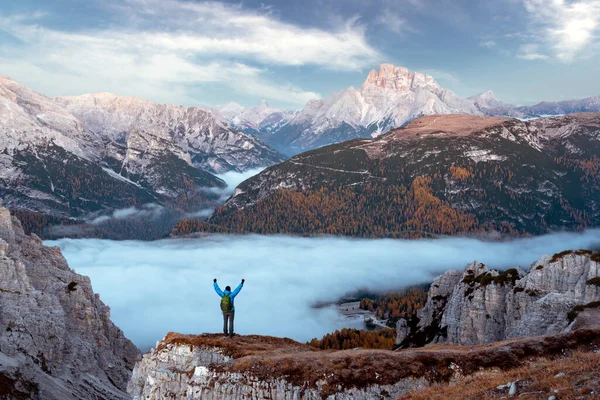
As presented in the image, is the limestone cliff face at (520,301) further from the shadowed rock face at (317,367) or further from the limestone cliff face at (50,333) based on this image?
the limestone cliff face at (50,333)

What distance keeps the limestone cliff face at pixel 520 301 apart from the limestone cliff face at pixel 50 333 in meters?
106

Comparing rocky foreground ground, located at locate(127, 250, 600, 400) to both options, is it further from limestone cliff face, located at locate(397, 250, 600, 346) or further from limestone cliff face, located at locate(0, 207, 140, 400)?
limestone cliff face, located at locate(0, 207, 140, 400)

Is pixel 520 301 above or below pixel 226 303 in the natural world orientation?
below

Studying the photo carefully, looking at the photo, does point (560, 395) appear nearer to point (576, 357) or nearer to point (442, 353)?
point (576, 357)

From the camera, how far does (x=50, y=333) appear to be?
144 meters

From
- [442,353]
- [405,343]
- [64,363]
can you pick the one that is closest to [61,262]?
[64,363]

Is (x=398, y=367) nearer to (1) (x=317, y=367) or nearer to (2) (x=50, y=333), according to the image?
(1) (x=317, y=367)

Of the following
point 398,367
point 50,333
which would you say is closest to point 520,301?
point 398,367

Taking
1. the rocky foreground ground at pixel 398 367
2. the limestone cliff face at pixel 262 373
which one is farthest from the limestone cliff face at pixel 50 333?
the rocky foreground ground at pixel 398 367

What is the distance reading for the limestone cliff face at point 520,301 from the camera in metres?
82.8

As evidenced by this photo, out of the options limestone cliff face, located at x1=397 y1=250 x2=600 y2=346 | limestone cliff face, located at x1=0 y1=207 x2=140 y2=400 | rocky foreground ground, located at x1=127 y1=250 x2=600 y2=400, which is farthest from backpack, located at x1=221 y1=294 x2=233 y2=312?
limestone cliff face, located at x1=0 y1=207 x2=140 y2=400

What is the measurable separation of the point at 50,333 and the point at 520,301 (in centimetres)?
13987

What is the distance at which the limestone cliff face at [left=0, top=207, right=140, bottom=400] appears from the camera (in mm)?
128125

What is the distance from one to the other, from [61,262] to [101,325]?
35257 mm
